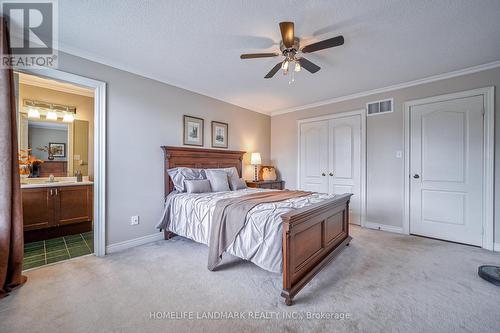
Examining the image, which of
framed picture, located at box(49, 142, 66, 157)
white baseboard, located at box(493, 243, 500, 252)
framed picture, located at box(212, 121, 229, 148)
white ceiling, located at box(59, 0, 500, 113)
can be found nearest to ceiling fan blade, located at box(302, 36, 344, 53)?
white ceiling, located at box(59, 0, 500, 113)

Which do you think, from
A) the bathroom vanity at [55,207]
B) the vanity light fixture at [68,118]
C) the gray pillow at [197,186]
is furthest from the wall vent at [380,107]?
the vanity light fixture at [68,118]

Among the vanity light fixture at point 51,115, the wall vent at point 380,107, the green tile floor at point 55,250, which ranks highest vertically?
the wall vent at point 380,107

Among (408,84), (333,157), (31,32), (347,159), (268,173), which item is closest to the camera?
(31,32)

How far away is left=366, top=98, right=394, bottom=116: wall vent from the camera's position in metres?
3.81

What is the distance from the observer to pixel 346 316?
1.65 meters

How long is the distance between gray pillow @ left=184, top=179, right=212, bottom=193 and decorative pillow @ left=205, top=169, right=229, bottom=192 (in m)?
0.15

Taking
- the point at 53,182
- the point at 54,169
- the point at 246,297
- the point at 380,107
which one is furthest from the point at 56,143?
the point at 380,107

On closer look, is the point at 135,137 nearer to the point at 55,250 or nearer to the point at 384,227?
the point at 55,250

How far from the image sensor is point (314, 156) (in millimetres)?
4781

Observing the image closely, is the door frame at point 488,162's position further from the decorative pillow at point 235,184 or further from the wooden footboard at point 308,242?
the decorative pillow at point 235,184

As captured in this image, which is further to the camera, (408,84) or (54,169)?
(54,169)

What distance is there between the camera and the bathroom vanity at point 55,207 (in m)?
3.23

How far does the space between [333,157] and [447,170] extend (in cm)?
176

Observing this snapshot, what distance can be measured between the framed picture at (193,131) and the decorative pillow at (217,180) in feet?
2.10
